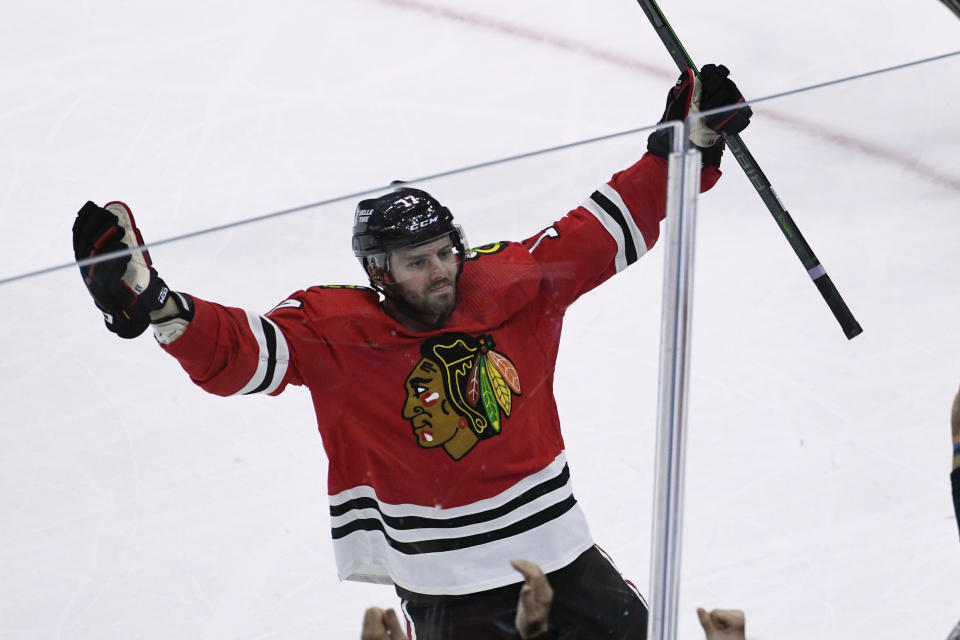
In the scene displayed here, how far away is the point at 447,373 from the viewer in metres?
1.51

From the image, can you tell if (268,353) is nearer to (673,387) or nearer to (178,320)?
(178,320)

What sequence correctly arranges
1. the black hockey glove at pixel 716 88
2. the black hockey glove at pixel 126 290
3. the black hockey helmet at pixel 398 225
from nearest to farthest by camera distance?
the black hockey glove at pixel 126 290 < the black hockey helmet at pixel 398 225 < the black hockey glove at pixel 716 88

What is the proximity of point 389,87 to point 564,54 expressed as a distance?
0.65 meters

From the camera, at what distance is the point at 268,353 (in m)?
1.42

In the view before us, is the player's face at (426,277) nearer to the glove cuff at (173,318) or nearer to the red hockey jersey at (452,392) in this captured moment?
the red hockey jersey at (452,392)

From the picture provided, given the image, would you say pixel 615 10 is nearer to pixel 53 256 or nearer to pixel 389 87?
pixel 389 87

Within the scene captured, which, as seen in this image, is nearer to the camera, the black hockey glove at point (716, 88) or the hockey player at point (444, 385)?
the hockey player at point (444, 385)

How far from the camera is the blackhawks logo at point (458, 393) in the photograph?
1497 millimetres

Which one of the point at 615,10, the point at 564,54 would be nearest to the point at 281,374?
the point at 564,54

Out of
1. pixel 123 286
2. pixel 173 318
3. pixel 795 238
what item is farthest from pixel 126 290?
pixel 795 238

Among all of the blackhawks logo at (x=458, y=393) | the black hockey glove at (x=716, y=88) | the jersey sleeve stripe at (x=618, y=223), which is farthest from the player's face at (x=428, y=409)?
the black hockey glove at (x=716, y=88)

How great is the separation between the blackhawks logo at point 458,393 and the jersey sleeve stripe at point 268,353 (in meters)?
0.17

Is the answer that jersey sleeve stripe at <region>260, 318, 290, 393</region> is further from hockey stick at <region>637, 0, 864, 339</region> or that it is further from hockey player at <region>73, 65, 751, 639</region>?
hockey stick at <region>637, 0, 864, 339</region>

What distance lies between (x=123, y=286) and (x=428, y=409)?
0.47m
